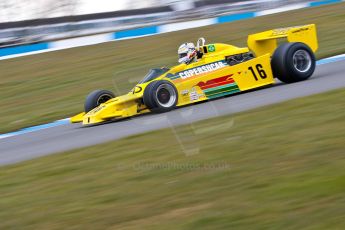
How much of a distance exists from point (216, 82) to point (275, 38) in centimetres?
144

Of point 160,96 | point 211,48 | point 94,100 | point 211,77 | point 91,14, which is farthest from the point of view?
point 91,14

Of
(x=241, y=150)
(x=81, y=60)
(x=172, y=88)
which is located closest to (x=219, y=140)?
(x=241, y=150)

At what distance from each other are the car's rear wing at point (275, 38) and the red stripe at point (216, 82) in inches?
39.1

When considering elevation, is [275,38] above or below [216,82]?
above

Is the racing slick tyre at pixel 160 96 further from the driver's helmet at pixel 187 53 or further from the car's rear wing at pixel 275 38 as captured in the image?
the car's rear wing at pixel 275 38

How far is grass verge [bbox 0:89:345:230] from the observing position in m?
4.79

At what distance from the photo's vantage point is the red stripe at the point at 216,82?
34.0 ft

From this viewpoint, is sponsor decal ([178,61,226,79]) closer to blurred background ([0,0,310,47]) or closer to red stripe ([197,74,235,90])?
red stripe ([197,74,235,90])

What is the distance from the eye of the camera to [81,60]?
18812 millimetres

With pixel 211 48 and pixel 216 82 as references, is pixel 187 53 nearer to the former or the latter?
pixel 211 48

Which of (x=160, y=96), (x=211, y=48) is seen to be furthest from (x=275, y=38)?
(x=160, y=96)

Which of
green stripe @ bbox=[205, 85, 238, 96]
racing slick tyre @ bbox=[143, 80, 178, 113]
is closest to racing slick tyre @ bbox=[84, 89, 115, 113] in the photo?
racing slick tyre @ bbox=[143, 80, 178, 113]

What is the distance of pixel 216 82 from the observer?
34.3ft

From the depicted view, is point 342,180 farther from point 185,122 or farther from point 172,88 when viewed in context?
point 172,88
